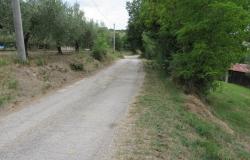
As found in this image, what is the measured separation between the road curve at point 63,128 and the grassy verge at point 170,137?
20.3 inches

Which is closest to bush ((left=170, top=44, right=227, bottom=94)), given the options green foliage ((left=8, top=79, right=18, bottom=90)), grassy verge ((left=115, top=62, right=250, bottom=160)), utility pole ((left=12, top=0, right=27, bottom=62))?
grassy verge ((left=115, top=62, right=250, bottom=160))

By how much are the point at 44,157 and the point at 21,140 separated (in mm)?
1295

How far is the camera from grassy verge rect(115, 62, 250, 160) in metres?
6.43

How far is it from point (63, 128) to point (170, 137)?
8.79 feet

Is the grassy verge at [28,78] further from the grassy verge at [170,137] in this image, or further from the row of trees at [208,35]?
the row of trees at [208,35]

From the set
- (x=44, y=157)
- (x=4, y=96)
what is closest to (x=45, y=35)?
(x=4, y=96)

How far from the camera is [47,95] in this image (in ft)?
42.6

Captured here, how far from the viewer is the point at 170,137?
752 cm

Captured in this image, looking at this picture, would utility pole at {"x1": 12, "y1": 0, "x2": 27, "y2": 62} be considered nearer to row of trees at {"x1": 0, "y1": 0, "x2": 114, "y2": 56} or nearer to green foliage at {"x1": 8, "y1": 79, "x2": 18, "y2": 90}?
row of trees at {"x1": 0, "y1": 0, "x2": 114, "y2": 56}

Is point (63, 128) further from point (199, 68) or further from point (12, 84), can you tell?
point (199, 68)

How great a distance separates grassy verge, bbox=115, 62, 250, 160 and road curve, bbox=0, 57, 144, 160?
0.52 m

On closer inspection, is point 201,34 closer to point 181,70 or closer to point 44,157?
point 181,70

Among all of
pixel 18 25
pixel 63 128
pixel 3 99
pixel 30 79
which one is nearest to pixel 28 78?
pixel 30 79

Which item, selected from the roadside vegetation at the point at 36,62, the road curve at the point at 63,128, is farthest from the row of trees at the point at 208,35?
the roadside vegetation at the point at 36,62
